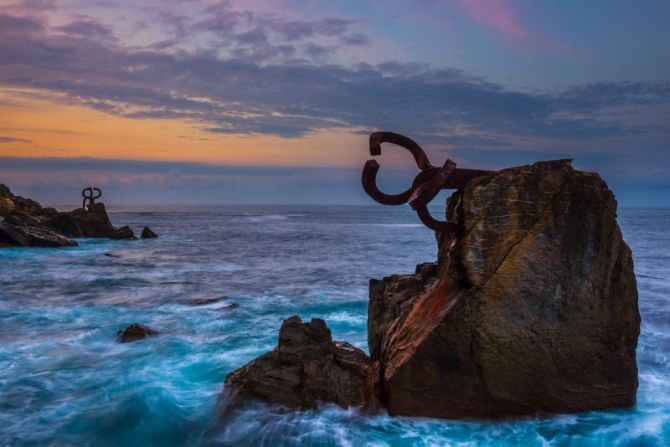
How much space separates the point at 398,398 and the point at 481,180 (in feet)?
8.87

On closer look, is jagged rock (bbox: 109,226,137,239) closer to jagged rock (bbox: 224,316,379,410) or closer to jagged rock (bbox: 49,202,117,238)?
jagged rock (bbox: 49,202,117,238)

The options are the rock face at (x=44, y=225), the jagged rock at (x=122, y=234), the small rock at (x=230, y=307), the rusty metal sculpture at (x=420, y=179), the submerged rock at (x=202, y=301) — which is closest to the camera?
the rusty metal sculpture at (x=420, y=179)

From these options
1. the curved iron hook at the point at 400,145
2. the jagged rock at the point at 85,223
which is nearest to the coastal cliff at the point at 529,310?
the curved iron hook at the point at 400,145

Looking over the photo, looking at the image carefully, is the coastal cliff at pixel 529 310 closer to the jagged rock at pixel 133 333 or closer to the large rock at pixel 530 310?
the large rock at pixel 530 310

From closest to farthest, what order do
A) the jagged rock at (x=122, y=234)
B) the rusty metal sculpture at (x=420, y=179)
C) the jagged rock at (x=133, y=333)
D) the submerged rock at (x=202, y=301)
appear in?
1. the rusty metal sculpture at (x=420, y=179)
2. the jagged rock at (x=133, y=333)
3. the submerged rock at (x=202, y=301)
4. the jagged rock at (x=122, y=234)

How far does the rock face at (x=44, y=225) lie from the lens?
29.6 metres

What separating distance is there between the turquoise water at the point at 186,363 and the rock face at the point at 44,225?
8115 millimetres

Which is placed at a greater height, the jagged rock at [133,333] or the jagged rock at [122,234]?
the jagged rock at [133,333]

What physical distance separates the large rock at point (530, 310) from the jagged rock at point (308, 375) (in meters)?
0.60

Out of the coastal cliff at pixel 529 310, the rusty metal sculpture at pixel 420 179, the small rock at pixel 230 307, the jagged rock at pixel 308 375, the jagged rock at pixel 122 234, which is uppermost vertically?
the rusty metal sculpture at pixel 420 179

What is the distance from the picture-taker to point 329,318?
13055 millimetres

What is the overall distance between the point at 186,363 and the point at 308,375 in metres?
3.63

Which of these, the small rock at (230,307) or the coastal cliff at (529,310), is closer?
the coastal cliff at (529,310)

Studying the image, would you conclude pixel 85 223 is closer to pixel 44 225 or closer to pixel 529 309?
pixel 44 225
